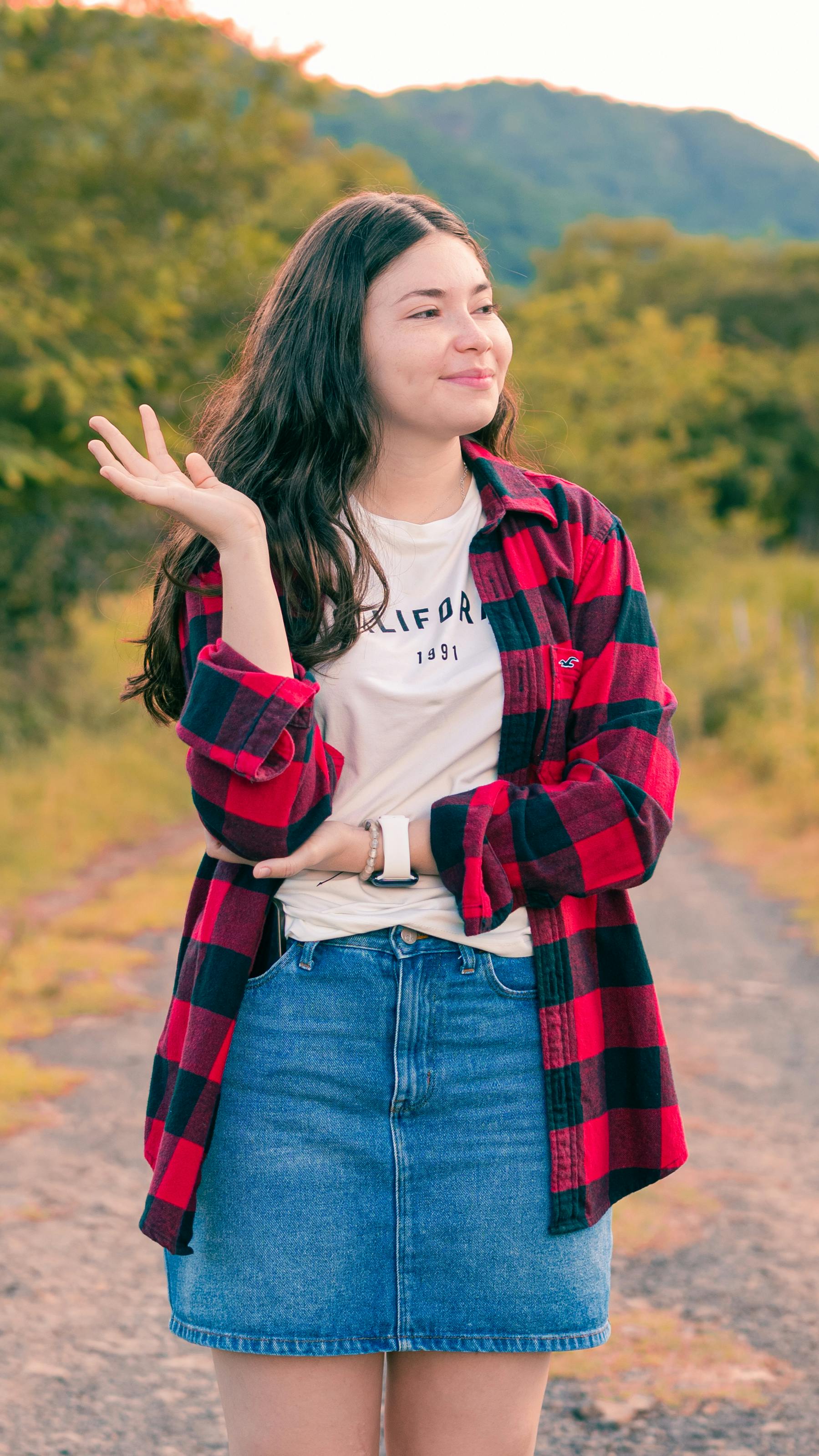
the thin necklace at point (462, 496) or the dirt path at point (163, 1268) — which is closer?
the thin necklace at point (462, 496)

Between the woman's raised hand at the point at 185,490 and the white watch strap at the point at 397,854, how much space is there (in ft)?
1.21

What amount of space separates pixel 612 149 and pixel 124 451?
509 ft

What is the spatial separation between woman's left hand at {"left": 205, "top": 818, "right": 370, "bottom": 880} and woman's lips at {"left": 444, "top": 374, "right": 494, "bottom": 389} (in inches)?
22.3

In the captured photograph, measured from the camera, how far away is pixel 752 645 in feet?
52.1

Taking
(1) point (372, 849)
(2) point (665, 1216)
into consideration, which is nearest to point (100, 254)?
(2) point (665, 1216)

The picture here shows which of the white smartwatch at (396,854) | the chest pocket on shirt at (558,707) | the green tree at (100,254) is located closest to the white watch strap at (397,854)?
the white smartwatch at (396,854)

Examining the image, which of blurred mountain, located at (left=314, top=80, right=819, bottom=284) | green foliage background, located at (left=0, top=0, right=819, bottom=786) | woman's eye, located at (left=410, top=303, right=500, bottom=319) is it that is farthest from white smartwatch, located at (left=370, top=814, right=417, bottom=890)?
blurred mountain, located at (left=314, top=80, right=819, bottom=284)

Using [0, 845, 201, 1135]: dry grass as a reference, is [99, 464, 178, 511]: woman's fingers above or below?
above

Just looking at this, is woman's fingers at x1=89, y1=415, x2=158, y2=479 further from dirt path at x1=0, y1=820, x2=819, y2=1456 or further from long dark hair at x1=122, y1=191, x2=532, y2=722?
dirt path at x1=0, y1=820, x2=819, y2=1456

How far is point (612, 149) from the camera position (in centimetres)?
14312

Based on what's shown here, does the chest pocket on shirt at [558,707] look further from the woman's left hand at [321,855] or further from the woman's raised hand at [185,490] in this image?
the woman's raised hand at [185,490]

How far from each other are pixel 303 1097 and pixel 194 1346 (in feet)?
6.19

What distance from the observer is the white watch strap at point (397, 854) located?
1.57 m

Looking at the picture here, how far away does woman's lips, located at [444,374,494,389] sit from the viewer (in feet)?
5.60
